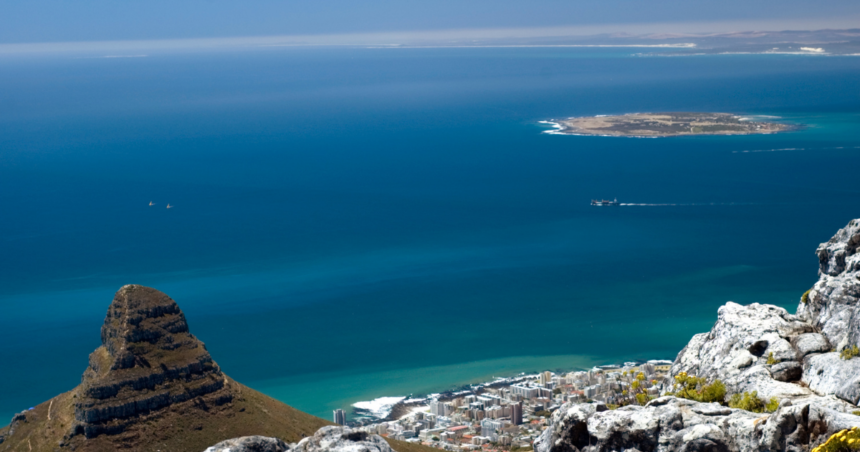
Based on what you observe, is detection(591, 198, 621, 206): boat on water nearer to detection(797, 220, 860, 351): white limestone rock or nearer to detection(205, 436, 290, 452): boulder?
detection(797, 220, 860, 351): white limestone rock

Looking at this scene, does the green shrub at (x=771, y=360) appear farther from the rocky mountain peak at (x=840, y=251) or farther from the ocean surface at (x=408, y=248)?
the ocean surface at (x=408, y=248)

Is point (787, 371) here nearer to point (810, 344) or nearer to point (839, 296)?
point (810, 344)

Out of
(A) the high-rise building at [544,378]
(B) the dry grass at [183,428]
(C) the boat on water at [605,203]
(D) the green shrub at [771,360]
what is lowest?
(A) the high-rise building at [544,378]

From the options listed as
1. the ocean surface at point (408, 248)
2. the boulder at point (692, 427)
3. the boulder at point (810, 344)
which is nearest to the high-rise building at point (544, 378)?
the ocean surface at point (408, 248)

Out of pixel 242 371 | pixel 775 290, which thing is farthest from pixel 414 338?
pixel 775 290

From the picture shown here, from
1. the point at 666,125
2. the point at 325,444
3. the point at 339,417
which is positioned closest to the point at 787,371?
the point at 325,444

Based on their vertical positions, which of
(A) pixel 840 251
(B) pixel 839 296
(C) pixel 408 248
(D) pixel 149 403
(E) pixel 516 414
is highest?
(C) pixel 408 248

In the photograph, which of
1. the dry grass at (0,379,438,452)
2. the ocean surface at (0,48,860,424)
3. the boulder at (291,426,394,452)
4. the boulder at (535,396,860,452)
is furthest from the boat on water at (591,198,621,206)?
the boulder at (291,426,394,452)
